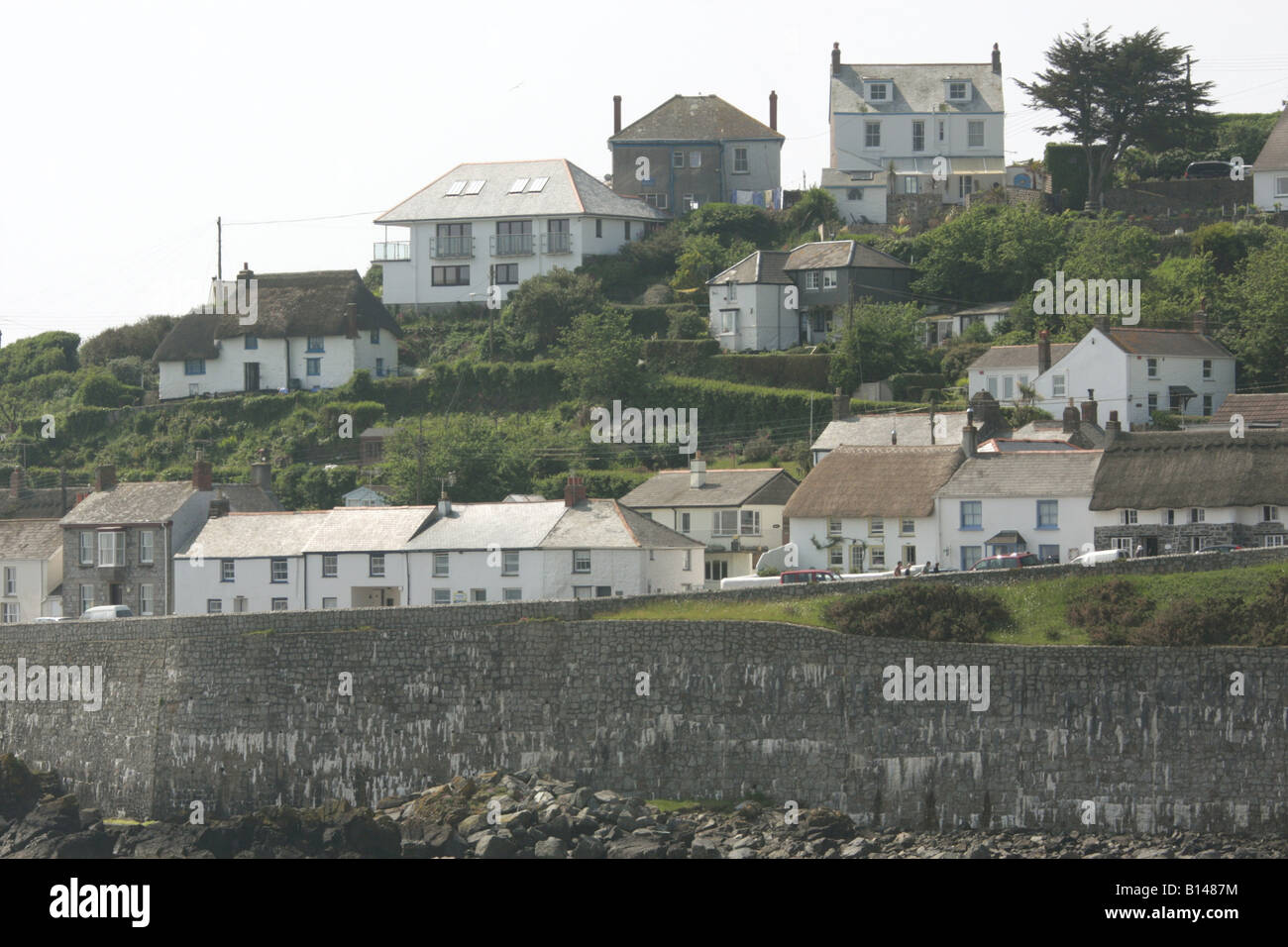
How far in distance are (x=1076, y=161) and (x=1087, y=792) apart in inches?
2151

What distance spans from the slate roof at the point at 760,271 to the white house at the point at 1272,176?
817 inches

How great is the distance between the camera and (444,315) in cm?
9538

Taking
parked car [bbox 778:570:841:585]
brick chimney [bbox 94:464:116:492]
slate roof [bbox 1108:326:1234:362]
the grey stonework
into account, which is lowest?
the grey stonework

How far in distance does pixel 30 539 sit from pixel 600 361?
22368 millimetres

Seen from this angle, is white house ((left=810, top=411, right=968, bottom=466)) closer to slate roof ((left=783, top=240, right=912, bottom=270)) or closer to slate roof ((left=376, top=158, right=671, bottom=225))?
Result: slate roof ((left=783, top=240, right=912, bottom=270))

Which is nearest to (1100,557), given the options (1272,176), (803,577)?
(803,577)

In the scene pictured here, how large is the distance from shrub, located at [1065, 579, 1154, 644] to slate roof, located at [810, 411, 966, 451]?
60.4 feet

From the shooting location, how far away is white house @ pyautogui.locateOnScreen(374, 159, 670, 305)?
95.2m

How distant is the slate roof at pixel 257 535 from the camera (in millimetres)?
67062

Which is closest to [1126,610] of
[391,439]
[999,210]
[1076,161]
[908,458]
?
[908,458]

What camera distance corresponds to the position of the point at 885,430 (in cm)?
7269

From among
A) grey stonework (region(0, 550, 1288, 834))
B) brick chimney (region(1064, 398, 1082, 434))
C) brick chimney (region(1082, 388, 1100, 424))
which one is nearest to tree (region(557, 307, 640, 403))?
brick chimney (region(1082, 388, 1100, 424))

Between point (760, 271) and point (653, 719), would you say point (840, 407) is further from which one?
point (653, 719)

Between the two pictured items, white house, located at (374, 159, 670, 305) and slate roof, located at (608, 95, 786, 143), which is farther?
slate roof, located at (608, 95, 786, 143)
